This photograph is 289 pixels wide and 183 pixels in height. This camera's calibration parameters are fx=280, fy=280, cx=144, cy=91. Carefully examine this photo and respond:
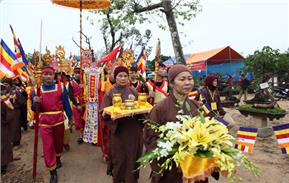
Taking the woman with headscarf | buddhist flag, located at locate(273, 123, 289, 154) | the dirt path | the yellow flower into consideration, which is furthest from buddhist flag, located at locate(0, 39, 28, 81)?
buddhist flag, located at locate(273, 123, 289, 154)

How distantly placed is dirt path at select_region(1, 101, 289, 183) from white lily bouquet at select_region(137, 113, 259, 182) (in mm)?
2849

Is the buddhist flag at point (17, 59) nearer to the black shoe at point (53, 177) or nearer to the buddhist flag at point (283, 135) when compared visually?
the black shoe at point (53, 177)

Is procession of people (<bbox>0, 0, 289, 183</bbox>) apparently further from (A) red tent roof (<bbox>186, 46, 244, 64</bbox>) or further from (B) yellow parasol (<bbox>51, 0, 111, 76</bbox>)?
(A) red tent roof (<bbox>186, 46, 244, 64</bbox>)

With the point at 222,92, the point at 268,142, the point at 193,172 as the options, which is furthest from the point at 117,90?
the point at 222,92

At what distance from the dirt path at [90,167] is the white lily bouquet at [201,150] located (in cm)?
285

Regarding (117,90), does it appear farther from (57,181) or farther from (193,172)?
(193,172)

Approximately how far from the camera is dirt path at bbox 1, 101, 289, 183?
15.8 feet

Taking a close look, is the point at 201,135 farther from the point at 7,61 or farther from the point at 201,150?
the point at 7,61

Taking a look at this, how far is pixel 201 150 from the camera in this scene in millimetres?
1953

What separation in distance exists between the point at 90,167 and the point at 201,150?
392cm

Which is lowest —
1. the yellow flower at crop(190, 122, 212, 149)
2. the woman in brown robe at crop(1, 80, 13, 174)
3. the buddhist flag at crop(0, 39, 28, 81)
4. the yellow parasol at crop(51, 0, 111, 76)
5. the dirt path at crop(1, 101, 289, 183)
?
the dirt path at crop(1, 101, 289, 183)

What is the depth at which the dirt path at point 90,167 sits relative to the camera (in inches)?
190

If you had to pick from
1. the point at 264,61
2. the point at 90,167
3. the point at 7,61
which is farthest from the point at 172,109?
the point at 264,61

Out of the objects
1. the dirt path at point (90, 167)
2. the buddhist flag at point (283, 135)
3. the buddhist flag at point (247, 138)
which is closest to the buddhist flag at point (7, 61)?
the dirt path at point (90, 167)
